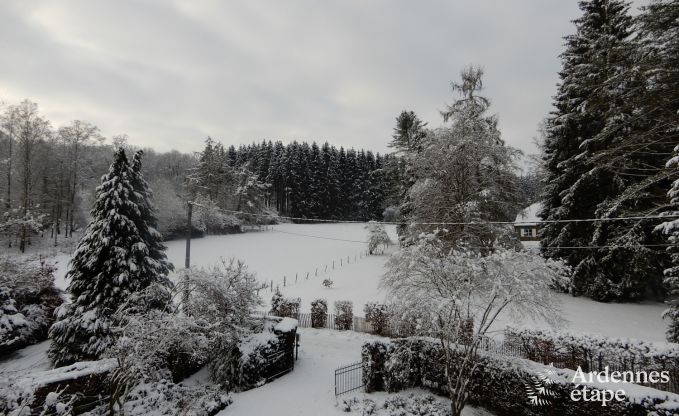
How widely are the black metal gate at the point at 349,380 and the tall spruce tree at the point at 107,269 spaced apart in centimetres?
727

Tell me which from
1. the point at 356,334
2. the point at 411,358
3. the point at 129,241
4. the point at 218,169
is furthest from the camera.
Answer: the point at 218,169

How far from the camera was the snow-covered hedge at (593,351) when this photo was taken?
11.0 meters

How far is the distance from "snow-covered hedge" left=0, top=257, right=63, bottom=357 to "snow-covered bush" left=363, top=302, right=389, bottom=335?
15143 mm

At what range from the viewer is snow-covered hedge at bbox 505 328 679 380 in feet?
36.2

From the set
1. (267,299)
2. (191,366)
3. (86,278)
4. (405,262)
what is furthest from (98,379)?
(267,299)

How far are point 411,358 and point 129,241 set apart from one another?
12.1 meters

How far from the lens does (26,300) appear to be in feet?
49.2

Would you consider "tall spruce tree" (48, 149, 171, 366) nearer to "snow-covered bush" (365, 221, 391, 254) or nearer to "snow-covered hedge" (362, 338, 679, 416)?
"snow-covered hedge" (362, 338, 679, 416)

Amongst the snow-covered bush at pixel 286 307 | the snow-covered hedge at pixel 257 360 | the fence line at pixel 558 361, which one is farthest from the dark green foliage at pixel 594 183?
the snow-covered bush at pixel 286 307

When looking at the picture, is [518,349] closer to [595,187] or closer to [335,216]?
[595,187]

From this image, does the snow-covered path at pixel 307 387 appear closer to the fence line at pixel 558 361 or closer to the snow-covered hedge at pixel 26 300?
the fence line at pixel 558 361

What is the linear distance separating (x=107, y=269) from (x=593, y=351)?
62.2 ft

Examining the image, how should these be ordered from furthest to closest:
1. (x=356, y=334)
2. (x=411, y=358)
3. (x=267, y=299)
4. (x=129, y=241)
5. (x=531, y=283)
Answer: (x=267, y=299) < (x=356, y=334) < (x=129, y=241) < (x=411, y=358) < (x=531, y=283)

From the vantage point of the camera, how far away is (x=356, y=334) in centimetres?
1778
